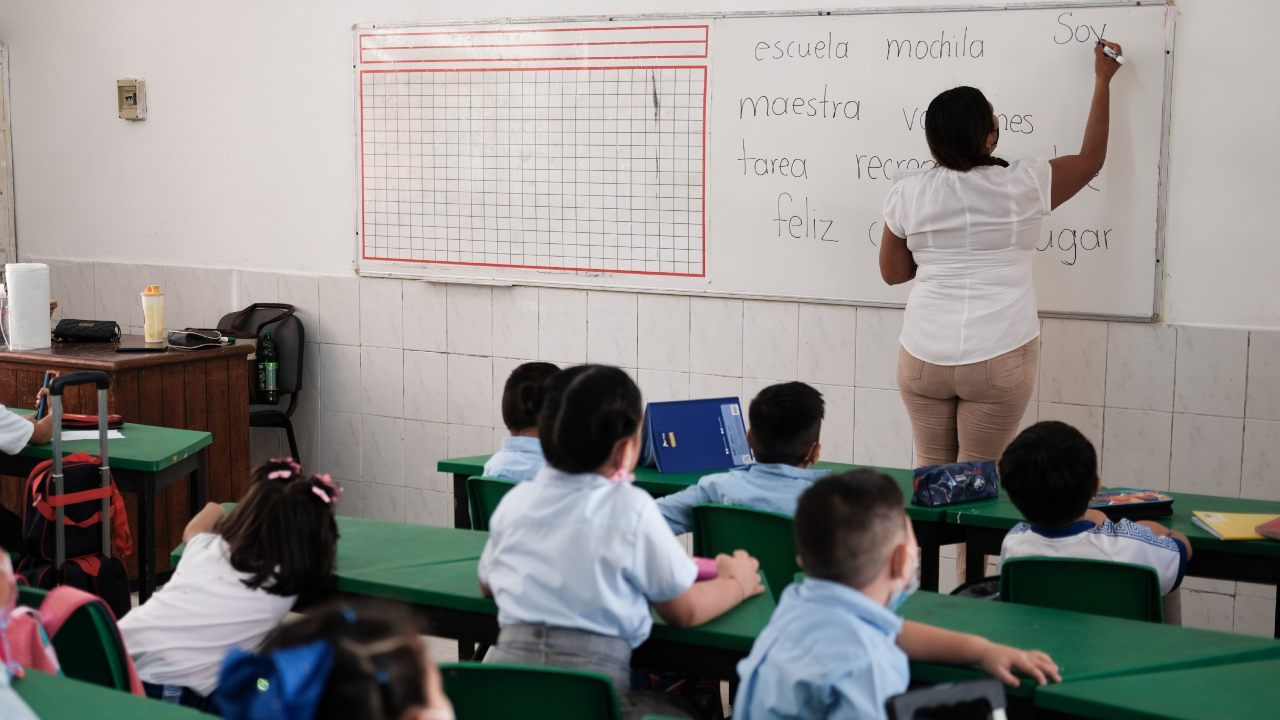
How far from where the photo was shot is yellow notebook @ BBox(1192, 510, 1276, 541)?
287 centimetres

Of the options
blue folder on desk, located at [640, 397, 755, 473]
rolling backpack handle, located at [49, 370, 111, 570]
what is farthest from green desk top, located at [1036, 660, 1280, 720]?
rolling backpack handle, located at [49, 370, 111, 570]

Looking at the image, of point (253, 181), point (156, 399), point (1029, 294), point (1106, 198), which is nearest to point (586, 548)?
point (1029, 294)

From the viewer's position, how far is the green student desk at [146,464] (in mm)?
3787

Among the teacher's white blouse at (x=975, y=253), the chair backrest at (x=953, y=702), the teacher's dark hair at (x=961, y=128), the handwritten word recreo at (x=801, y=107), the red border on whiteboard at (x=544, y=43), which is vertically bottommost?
the chair backrest at (x=953, y=702)

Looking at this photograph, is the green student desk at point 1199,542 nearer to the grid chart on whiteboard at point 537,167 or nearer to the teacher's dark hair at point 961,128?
the teacher's dark hair at point 961,128

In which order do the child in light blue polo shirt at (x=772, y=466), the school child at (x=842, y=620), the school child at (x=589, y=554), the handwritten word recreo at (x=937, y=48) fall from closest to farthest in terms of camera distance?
1. the school child at (x=842, y=620)
2. the school child at (x=589, y=554)
3. the child in light blue polo shirt at (x=772, y=466)
4. the handwritten word recreo at (x=937, y=48)

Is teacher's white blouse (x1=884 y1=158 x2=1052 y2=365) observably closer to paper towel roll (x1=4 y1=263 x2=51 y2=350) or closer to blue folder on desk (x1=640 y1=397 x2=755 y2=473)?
blue folder on desk (x1=640 y1=397 x2=755 y2=473)

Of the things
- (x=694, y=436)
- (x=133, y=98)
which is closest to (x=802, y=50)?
(x=694, y=436)

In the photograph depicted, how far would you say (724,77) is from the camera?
4.82 m

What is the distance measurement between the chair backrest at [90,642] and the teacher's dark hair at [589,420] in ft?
2.63

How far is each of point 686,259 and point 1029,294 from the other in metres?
1.47

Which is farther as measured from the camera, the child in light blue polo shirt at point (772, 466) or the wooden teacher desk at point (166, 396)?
the wooden teacher desk at point (166, 396)

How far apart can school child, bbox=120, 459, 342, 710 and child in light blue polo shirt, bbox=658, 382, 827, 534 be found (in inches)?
34.8

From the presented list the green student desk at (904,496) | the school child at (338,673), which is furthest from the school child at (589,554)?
the school child at (338,673)
